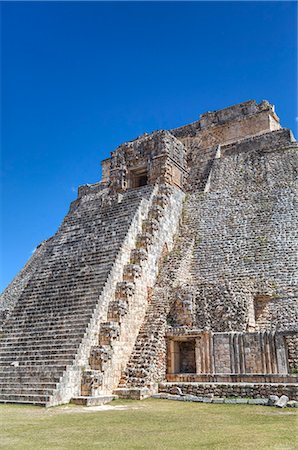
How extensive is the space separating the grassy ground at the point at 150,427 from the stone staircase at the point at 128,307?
146 cm

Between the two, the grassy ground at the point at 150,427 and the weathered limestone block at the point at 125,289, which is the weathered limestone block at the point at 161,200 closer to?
the weathered limestone block at the point at 125,289

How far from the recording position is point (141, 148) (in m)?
20.1

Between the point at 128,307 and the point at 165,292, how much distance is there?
162cm

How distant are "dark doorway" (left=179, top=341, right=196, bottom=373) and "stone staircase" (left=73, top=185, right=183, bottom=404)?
1.42 m

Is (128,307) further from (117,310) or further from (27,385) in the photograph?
(27,385)

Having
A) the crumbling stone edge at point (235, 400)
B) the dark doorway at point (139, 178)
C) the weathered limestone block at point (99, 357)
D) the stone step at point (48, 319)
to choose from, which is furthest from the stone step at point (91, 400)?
the dark doorway at point (139, 178)

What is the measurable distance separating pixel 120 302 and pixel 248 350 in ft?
12.2

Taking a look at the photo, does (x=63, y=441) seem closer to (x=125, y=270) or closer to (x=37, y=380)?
(x=37, y=380)

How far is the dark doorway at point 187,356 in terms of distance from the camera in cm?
1264

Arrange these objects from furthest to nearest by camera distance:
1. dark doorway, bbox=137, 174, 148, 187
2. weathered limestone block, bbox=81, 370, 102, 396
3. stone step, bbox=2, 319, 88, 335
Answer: dark doorway, bbox=137, 174, 148, 187 → stone step, bbox=2, 319, 88, 335 → weathered limestone block, bbox=81, 370, 102, 396

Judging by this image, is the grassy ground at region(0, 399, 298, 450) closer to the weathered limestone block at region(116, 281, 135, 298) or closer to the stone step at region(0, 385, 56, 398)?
the stone step at region(0, 385, 56, 398)

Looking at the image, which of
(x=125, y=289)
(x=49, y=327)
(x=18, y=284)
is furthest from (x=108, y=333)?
(x=18, y=284)

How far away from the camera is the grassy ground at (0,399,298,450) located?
5648mm

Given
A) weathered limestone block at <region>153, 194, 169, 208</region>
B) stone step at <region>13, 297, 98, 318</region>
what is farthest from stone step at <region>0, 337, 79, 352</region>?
weathered limestone block at <region>153, 194, 169, 208</region>
